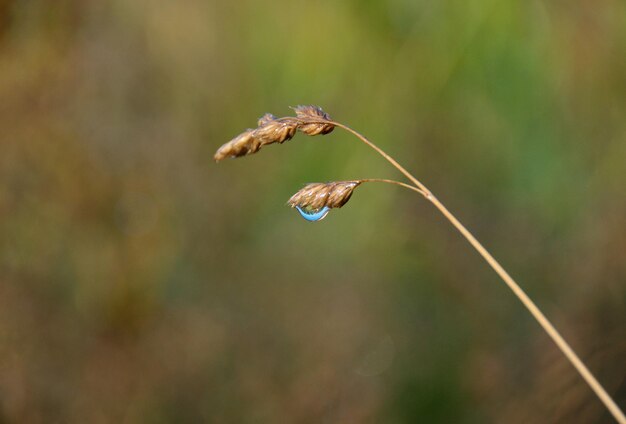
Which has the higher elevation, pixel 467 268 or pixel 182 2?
pixel 182 2

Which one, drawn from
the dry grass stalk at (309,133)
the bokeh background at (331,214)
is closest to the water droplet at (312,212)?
the dry grass stalk at (309,133)

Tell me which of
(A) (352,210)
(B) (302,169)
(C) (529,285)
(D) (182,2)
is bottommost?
(C) (529,285)

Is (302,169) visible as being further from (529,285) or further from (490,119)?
(529,285)

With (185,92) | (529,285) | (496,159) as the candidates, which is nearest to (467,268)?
(529,285)

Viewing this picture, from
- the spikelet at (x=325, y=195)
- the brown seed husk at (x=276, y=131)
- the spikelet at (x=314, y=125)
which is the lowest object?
the spikelet at (x=325, y=195)

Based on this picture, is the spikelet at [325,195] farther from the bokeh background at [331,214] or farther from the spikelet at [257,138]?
the bokeh background at [331,214]
